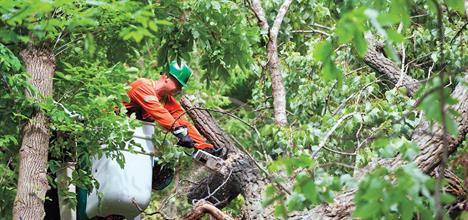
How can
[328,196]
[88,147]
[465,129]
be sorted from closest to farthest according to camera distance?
[328,196] < [465,129] < [88,147]

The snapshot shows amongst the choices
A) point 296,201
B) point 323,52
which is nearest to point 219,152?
point 296,201

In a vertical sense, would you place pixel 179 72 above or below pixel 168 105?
above

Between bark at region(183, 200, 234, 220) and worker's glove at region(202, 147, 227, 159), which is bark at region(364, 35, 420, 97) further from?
bark at region(183, 200, 234, 220)

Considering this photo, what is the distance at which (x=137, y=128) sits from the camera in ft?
21.4

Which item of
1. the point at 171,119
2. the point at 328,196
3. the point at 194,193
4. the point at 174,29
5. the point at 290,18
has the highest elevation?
the point at 290,18

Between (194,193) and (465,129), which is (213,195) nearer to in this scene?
(194,193)

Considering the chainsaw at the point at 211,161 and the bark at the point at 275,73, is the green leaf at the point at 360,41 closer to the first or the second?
the chainsaw at the point at 211,161

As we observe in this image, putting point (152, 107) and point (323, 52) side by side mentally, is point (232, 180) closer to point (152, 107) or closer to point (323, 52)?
point (152, 107)

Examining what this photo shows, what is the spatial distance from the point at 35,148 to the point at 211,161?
1221 millimetres

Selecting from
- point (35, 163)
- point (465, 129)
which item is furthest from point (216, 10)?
point (465, 129)

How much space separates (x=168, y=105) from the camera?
702cm

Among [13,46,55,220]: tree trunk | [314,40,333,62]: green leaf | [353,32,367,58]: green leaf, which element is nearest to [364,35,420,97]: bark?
[13,46,55,220]: tree trunk

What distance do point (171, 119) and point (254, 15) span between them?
1.21m

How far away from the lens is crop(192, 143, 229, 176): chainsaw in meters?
6.31
